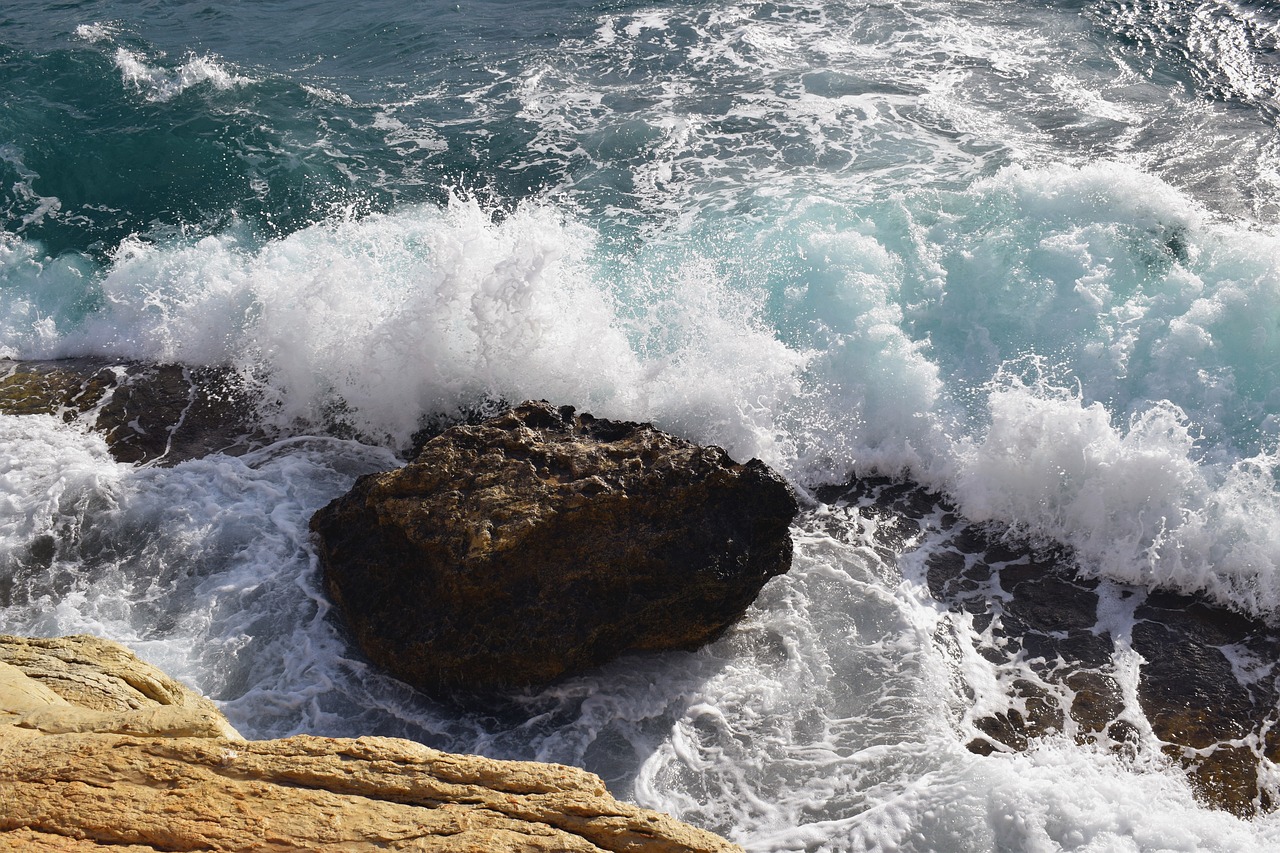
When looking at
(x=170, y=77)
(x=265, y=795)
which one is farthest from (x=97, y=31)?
(x=265, y=795)

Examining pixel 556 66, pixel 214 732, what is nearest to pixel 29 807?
pixel 214 732

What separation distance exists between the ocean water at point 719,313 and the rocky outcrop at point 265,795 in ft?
5.79

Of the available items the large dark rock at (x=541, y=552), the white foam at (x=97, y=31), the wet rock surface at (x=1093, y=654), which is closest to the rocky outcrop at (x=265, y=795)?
the large dark rock at (x=541, y=552)

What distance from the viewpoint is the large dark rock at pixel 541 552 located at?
610 cm

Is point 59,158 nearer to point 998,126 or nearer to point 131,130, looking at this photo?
point 131,130

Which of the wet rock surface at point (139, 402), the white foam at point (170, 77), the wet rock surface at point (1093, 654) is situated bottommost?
the wet rock surface at point (1093, 654)

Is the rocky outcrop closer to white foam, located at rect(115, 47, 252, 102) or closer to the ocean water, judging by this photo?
the ocean water

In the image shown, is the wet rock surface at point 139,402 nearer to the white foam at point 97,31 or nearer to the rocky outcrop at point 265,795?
the rocky outcrop at point 265,795

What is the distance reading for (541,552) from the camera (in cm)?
624

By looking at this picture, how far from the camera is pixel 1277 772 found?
5.78m

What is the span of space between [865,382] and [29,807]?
743 cm

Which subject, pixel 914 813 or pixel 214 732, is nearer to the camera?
pixel 214 732

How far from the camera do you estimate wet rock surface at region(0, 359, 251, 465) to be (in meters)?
8.60

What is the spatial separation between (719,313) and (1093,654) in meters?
4.78
